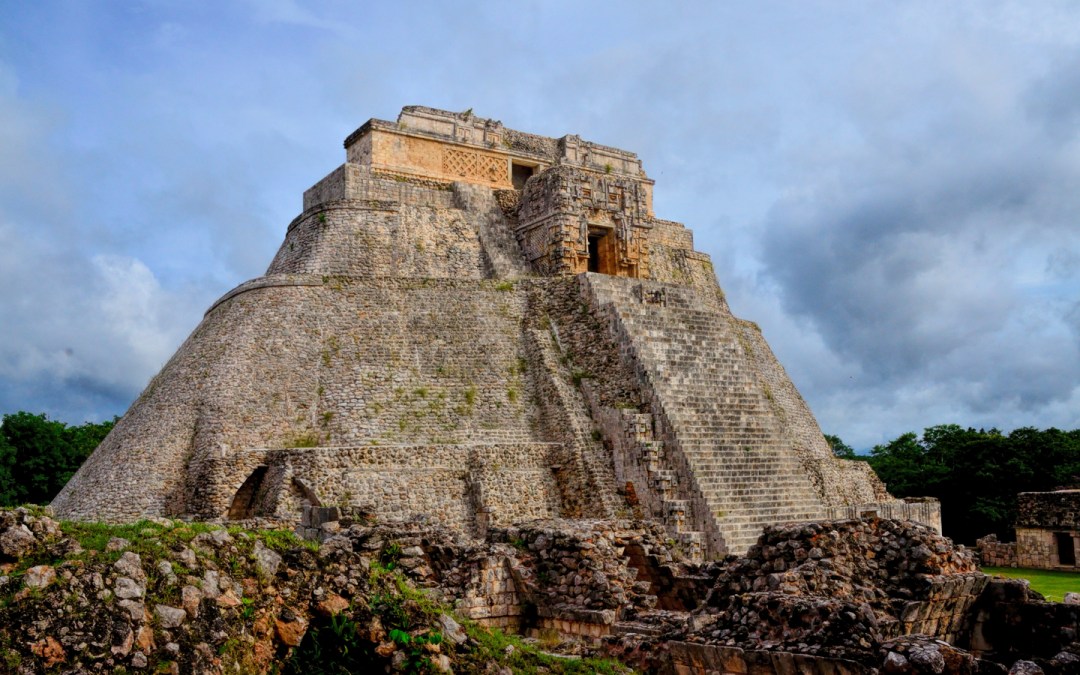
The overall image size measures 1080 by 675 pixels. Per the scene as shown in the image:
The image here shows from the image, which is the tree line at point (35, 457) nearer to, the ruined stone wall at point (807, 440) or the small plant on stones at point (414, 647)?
the ruined stone wall at point (807, 440)

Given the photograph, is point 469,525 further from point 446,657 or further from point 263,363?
point 446,657

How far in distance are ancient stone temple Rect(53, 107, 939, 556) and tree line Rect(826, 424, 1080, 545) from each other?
8.57m

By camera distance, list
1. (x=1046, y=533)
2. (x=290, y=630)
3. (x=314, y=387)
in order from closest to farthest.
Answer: (x=290, y=630) → (x=314, y=387) → (x=1046, y=533)

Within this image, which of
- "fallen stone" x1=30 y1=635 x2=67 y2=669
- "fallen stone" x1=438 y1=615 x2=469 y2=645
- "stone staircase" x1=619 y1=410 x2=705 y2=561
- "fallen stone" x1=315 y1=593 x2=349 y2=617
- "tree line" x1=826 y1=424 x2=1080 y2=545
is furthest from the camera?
"tree line" x1=826 y1=424 x2=1080 y2=545

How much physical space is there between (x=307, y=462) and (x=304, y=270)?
6619 mm

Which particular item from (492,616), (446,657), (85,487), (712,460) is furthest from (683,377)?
(446,657)

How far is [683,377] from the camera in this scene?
19.4 metres

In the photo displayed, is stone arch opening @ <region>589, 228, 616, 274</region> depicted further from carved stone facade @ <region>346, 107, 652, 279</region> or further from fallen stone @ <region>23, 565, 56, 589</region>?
fallen stone @ <region>23, 565, 56, 589</region>

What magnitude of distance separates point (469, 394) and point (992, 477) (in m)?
20.4

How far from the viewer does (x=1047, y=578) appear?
20.7 meters

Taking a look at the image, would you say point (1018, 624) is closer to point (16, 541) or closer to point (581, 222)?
point (16, 541)

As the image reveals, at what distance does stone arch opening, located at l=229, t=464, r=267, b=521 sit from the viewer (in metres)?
17.0

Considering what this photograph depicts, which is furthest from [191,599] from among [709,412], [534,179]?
[534,179]

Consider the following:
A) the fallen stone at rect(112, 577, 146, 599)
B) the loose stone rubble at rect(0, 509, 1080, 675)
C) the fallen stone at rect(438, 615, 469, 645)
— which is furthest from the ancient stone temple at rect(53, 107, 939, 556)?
the fallen stone at rect(112, 577, 146, 599)
